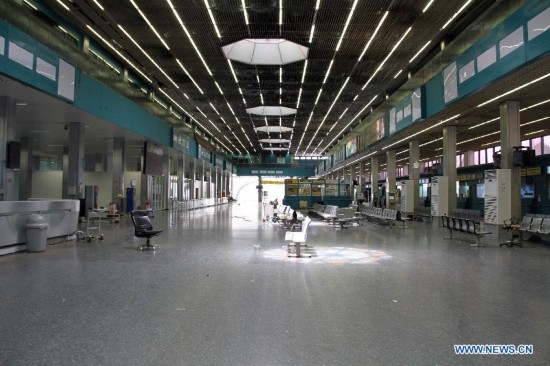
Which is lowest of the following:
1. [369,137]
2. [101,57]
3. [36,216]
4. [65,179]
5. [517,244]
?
[517,244]

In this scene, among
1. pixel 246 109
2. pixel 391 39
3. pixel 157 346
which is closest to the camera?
pixel 157 346

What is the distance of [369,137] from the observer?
31188 mm

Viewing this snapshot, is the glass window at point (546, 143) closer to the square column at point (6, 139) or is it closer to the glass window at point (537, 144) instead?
the glass window at point (537, 144)

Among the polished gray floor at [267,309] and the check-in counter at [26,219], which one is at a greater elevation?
the check-in counter at [26,219]

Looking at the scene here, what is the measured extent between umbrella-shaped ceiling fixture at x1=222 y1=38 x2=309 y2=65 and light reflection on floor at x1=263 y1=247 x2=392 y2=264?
377 inches

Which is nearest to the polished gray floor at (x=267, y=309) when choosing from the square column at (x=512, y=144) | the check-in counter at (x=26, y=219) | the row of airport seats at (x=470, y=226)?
the check-in counter at (x=26, y=219)

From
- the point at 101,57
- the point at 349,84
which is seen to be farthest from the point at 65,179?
the point at 349,84

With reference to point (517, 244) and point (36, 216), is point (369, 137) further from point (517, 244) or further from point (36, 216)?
point (36, 216)

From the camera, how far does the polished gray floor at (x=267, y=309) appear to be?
141 inches

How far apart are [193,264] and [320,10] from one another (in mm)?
9536

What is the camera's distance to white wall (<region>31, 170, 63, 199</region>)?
31422mm

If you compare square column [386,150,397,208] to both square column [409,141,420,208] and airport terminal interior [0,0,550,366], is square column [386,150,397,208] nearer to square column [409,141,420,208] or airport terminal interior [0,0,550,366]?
airport terminal interior [0,0,550,366]

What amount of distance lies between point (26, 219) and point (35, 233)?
1.82 ft

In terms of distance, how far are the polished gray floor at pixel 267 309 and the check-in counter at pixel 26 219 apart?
0.51 meters
